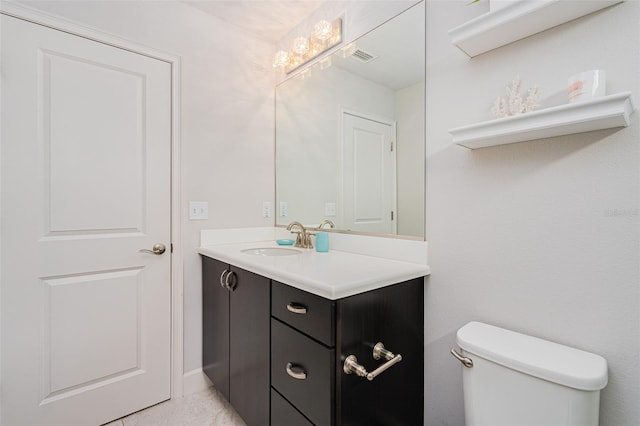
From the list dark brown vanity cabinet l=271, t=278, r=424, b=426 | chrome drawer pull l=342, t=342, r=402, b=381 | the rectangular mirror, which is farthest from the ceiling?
chrome drawer pull l=342, t=342, r=402, b=381

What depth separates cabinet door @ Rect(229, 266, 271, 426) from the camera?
4.16ft

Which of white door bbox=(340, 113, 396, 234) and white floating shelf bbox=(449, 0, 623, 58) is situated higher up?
white floating shelf bbox=(449, 0, 623, 58)

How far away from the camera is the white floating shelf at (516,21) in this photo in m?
0.86

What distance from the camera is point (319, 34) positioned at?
1.77 metres

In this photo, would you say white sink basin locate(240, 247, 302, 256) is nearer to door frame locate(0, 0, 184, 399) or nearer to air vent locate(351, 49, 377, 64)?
door frame locate(0, 0, 184, 399)

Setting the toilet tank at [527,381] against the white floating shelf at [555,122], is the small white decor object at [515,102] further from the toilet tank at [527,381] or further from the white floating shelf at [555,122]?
the toilet tank at [527,381]

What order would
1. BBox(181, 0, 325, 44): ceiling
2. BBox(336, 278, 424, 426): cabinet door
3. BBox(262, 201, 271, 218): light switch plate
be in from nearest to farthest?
BBox(336, 278, 424, 426): cabinet door < BBox(181, 0, 325, 44): ceiling < BBox(262, 201, 271, 218): light switch plate

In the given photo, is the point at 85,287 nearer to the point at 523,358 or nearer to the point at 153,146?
the point at 153,146

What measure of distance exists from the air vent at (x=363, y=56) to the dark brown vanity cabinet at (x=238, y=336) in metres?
1.25

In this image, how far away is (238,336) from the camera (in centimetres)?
147

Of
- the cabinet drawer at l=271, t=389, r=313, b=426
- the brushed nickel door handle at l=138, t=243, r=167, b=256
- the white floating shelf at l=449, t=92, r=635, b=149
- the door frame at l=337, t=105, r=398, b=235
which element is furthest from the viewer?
the brushed nickel door handle at l=138, t=243, r=167, b=256

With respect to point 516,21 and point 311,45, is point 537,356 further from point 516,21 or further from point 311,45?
point 311,45

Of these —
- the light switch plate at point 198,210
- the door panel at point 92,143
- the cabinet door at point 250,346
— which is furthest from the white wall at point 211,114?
the cabinet door at point 250,346

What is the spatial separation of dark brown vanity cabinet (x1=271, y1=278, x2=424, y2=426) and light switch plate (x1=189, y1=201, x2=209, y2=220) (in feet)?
3.01
